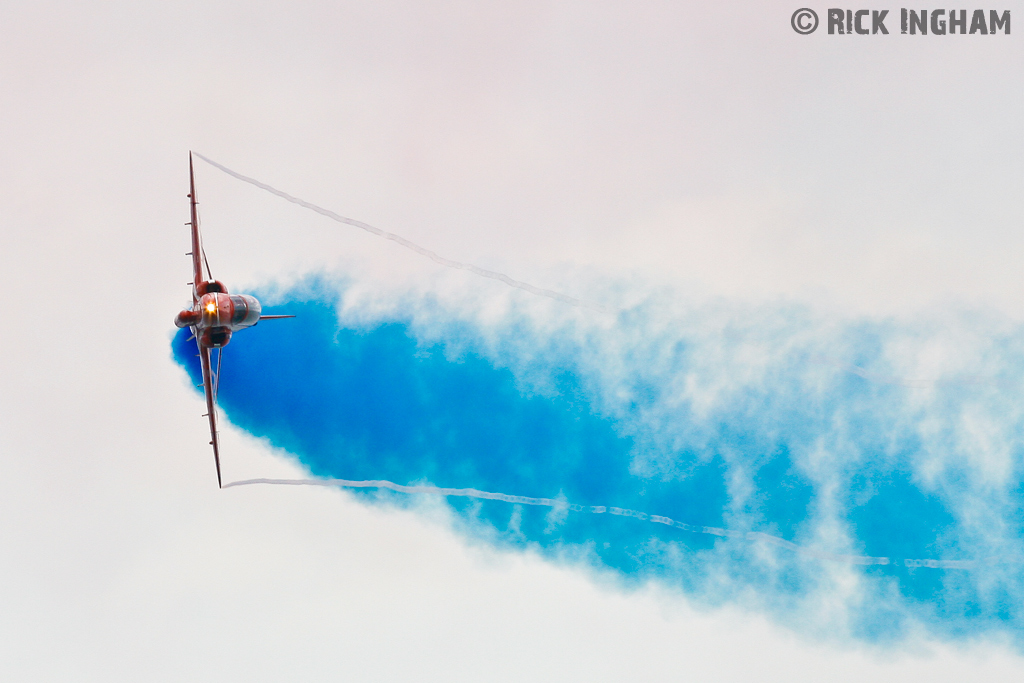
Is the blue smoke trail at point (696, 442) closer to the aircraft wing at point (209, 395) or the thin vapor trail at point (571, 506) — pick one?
the thin vapor trail at point (571, 506)

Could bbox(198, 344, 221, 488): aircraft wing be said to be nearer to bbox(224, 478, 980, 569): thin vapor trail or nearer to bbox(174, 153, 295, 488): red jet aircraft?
bbox(174, 153, 295, 488): red jet aircraft

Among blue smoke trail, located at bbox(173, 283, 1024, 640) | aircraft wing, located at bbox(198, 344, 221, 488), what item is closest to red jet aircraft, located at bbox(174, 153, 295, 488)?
aircraft wing, located at bbox(198, 344, 221, 488)

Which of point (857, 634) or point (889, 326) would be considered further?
point (889, 326)

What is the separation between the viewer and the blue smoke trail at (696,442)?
18.3 m

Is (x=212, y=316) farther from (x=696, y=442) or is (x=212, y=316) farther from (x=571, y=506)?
(x=696, y=442)

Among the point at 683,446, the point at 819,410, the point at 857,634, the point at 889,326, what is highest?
the point at 889,326

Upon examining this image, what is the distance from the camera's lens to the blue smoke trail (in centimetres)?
1831

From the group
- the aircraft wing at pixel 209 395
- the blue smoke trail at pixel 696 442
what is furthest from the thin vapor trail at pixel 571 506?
the aircraft wing at pixel 209 395

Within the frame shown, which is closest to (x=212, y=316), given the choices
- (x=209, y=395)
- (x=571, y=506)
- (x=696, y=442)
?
(x=209, y=395)

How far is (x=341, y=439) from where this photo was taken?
19094 mm

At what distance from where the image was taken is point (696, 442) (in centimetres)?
1903

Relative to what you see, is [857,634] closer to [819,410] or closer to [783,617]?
[783,617]

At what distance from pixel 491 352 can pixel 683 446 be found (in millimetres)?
5973

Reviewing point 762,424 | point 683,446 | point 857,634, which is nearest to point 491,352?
point 683,446
